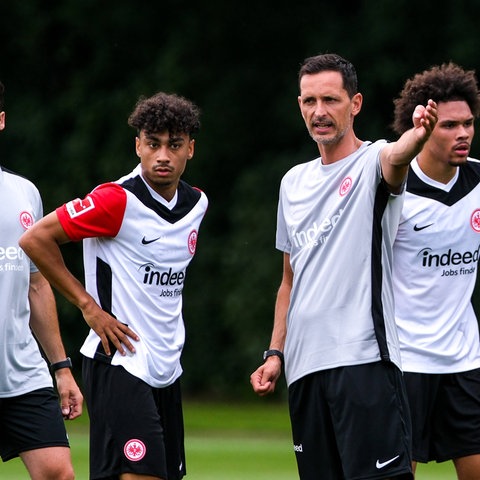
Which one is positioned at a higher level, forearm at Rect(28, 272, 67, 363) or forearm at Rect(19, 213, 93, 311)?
forearm at Rect(19, 213, 93, 311)

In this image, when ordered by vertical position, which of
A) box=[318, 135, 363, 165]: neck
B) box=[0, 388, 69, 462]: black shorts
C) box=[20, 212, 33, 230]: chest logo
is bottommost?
box=[0, 388, 69, 462]: black shorts

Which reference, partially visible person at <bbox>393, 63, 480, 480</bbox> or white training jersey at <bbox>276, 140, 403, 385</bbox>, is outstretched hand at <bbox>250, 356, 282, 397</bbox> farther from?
partially visible person at <bbox>393, 63, 480, 480</bbox>

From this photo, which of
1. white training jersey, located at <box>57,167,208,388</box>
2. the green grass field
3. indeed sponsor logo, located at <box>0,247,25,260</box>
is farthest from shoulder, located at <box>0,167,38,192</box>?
the green grass field

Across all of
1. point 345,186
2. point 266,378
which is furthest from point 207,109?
point 345,186

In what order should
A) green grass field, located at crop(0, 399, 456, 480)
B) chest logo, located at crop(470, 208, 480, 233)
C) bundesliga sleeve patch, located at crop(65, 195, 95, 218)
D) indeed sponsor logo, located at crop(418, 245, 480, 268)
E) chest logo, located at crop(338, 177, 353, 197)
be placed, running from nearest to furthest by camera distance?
chest logo, located at crop(338, 177, 353, 197), bundesliga sleeve patch, located at crop(65, 195, 95, 218), indeed sponsor logo, located at crop(418, 245, 480, 268), chest logo, located at crop(470, 208, 480, 233), green grass field, located at crop(0, 399, 456, 480)

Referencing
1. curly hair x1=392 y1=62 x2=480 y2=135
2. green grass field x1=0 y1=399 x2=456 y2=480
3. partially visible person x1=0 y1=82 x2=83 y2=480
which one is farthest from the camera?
green grass field x1=0 y1=399 x2=456 y2=480

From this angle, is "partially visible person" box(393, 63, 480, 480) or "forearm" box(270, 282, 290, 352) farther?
"partially visible person" box(393, 63, 480, 480)

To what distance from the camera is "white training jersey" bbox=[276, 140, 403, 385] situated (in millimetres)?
5262

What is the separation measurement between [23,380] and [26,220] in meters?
0.73

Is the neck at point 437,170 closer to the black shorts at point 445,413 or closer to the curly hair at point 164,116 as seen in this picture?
the black shorts at point 445,413

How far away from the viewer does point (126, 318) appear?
579cm

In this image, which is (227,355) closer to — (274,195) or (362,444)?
(274,195)

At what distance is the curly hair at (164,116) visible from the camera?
603cm

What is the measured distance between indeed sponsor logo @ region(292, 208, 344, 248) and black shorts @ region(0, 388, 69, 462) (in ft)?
4.80
